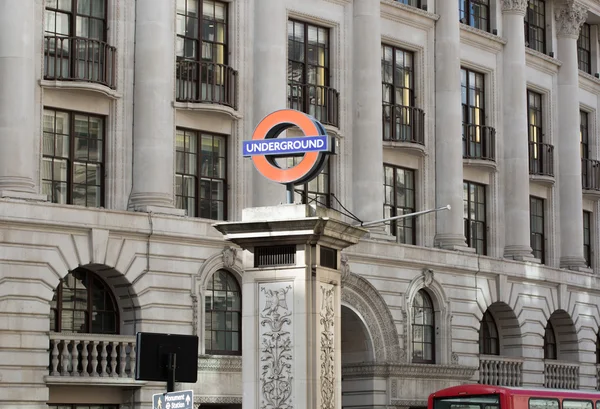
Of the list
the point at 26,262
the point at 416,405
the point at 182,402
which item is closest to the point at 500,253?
the point at 416,405

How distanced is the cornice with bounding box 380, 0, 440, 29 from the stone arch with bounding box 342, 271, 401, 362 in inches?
365

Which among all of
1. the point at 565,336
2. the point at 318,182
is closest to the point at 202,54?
the point at 318,182

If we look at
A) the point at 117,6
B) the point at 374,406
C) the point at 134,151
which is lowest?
the point at 374,406

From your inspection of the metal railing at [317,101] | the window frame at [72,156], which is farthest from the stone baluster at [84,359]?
the metal railing at [317,101]

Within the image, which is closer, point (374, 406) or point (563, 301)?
point (374, 406)

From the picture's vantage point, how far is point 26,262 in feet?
121

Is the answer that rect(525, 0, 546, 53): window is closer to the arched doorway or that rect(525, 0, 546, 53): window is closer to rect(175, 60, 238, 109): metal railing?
the arched doorway

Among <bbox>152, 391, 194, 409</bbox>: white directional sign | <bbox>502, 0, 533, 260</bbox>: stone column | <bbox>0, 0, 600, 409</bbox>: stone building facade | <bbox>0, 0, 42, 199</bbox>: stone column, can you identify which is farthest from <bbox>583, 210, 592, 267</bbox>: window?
<bbox>152, 391, 194, 409</bbox>: white directional sign

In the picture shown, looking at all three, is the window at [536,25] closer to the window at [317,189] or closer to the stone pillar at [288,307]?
the window at [317,189]

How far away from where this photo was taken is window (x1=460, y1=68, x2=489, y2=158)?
52031 millimetres

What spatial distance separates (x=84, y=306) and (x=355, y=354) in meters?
10.7

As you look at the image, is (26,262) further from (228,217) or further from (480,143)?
(480,143)

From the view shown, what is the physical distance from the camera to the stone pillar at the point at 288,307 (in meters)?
26.0

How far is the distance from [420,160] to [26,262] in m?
17.0
